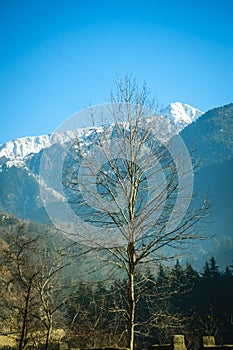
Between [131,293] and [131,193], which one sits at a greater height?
[131,193]

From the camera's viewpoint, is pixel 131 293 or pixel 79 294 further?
pixel 79 294

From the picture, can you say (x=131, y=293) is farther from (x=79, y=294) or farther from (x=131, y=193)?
(x=79, y=294)

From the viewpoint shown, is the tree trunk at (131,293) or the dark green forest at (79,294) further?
the dark green forest at (79,294)

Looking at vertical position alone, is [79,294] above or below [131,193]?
below

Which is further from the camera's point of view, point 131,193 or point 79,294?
point 79,294

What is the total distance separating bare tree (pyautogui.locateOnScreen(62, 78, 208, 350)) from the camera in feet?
31.8

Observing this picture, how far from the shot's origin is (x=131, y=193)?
10133 millimetres

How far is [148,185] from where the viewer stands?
420 inches

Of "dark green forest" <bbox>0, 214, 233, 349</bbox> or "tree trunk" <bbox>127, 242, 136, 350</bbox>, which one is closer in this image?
"tree trunk" <bbox>127, 242, 136, 350</bbox>

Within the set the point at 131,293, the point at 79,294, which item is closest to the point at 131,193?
the point at 131,293

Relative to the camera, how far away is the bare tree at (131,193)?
31.8ft

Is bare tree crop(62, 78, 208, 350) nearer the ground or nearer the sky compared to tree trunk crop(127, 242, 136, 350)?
nearer the sky

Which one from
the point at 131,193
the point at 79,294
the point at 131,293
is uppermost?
the point at 131,193

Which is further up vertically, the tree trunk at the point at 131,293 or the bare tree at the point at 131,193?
the bare tree at the point at 131,193
